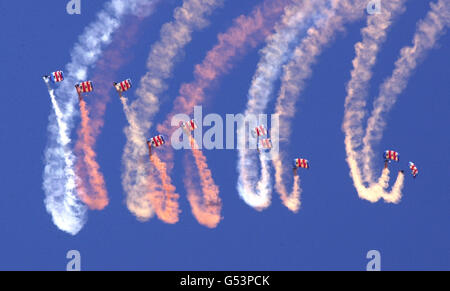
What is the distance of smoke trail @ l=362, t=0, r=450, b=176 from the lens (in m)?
31.8

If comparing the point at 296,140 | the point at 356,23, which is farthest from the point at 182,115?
the point at 356,23

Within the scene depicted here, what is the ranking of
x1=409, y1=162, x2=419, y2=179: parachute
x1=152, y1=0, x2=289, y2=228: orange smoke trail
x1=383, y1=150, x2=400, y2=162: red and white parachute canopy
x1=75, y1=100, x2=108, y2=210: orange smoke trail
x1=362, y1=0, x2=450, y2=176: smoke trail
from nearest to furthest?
x1=383, y1=150, x2=400, y2=162: red and white parachute canopy → x1=152, y1=0, x2=289, y2=228: orange smoke trail → x1=75, y1=100, x2=108, y2=210: orange smoke trail → x1=362, y1=0, x2=450, y2=176: smoke trail → x1=409, y1=162, x2=419, y2=179: parachute

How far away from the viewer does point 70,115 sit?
31672 mm

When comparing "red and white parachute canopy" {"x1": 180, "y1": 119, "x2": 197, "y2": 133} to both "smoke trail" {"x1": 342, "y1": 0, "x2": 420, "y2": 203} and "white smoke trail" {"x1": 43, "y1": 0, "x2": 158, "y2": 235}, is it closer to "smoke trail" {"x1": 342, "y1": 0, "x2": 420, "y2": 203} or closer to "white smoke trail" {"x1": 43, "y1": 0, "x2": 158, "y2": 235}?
"white smoke trail" {"x1": 43, "y1": 0, "x2": 158, "y2": 235}

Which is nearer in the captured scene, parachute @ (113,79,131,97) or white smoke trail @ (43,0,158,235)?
parachute @ (113,79,131,97)

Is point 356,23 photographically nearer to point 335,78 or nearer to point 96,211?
point 335,78

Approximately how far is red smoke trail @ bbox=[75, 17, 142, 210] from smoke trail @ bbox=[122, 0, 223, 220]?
100 cm

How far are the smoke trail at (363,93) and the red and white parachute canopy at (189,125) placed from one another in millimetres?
5351

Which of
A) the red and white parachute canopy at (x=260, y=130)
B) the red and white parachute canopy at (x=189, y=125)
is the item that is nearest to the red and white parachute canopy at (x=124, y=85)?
the red and white parachute canopy at (x=189, y=125)

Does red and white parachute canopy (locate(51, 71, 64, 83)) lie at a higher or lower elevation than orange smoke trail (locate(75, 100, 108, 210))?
higher

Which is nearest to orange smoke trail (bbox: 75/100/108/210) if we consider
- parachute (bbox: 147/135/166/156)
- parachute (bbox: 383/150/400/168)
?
parachute (bbox: 147/135/166/156)

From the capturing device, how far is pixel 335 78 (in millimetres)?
32562

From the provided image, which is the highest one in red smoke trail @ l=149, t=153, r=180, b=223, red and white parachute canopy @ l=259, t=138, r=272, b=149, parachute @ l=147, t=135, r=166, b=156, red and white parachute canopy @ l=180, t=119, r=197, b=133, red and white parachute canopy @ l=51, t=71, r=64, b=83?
red and white parachute canopy @ l=51, t=71, r=64, b=83

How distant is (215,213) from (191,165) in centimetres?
195
